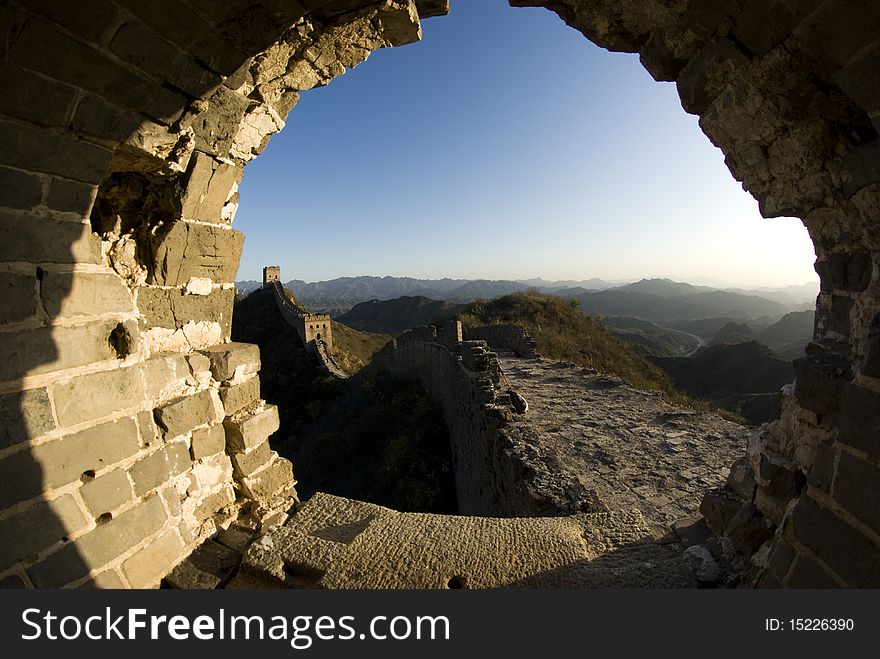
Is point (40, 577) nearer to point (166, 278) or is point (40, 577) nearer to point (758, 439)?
point (166, 278)

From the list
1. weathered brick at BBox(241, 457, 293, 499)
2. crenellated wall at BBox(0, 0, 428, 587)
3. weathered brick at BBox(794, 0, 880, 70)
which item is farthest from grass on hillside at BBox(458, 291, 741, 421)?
crenellated wall at BBox(0, 0, 428, 587)

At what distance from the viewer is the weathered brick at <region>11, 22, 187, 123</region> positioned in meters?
1.53

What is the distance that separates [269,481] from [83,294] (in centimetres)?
177

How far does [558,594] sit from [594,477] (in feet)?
12.1

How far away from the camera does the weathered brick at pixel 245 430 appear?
2.86 metres

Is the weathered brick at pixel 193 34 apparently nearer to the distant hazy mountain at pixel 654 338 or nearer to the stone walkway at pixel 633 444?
the stone walkway at pixel 633 444

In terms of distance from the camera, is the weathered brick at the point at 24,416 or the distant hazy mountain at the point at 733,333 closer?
the weathered brick at the point at 24,416

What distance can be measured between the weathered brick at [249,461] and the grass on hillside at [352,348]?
21408 mm

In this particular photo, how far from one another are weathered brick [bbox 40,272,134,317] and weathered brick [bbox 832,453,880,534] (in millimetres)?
3207

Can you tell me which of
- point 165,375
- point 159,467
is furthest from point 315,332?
point 159,467

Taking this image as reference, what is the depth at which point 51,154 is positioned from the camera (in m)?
1.73

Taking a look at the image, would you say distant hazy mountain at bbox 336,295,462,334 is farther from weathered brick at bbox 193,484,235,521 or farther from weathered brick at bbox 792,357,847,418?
weathered brick at bbox 792,357,847,418

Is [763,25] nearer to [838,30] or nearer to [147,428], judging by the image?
[838,30]

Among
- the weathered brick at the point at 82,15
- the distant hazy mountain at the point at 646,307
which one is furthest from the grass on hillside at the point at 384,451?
the distant hazy mountain at the point at 646,307
